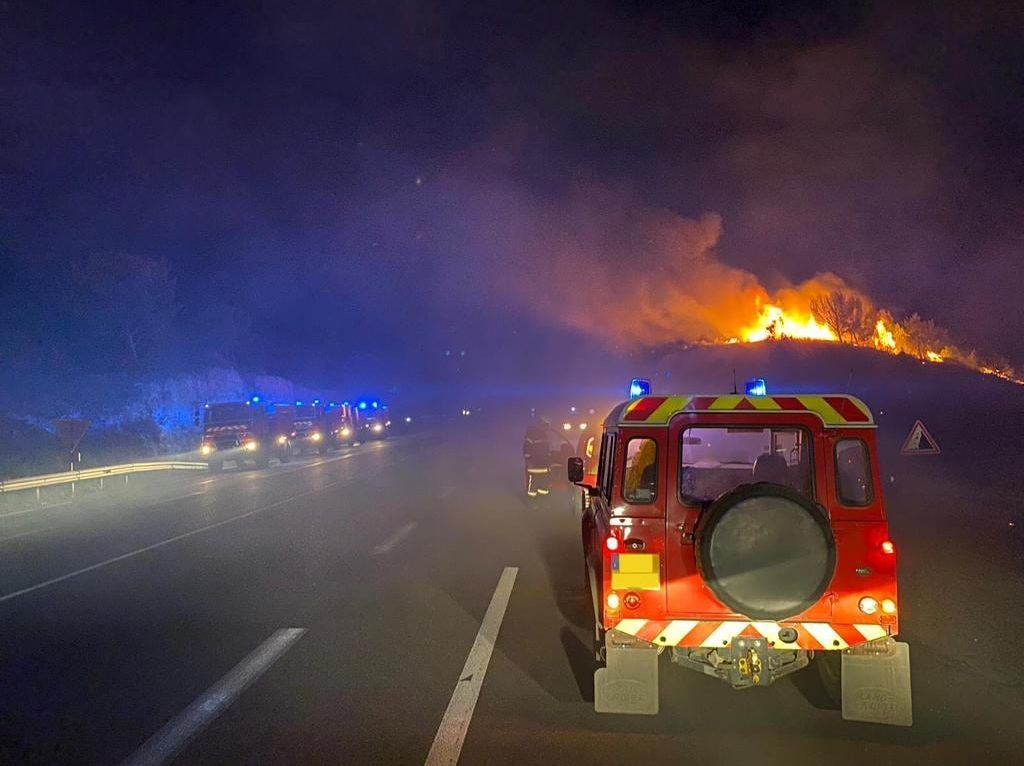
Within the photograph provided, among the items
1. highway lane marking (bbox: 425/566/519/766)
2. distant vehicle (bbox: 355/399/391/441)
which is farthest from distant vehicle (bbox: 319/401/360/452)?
highway lane marking (bbox: 425/566/519/766)

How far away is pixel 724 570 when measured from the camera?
4.98m

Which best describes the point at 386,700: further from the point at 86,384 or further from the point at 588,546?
the point at 86,384

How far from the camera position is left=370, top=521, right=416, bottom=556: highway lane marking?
12914 millimetres

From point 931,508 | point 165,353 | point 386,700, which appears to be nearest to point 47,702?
point 386,700

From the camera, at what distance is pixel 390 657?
7.20 metres

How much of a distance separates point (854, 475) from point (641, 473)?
134cm


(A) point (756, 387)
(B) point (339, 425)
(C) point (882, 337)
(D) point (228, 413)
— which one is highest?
(C) point (882, 337)

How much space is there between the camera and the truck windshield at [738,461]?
5562mm

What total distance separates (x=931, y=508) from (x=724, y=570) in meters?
15.3

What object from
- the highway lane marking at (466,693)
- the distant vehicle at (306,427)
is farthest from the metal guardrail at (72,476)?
the highway lane marking at (466,693)

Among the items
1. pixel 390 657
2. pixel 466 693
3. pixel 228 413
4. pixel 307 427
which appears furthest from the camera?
pixel 307 427

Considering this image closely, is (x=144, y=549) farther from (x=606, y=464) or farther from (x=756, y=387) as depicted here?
(x=756, y=387)

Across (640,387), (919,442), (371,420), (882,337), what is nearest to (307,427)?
(371,420)

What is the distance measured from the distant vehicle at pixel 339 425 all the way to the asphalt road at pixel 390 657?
31.6m
